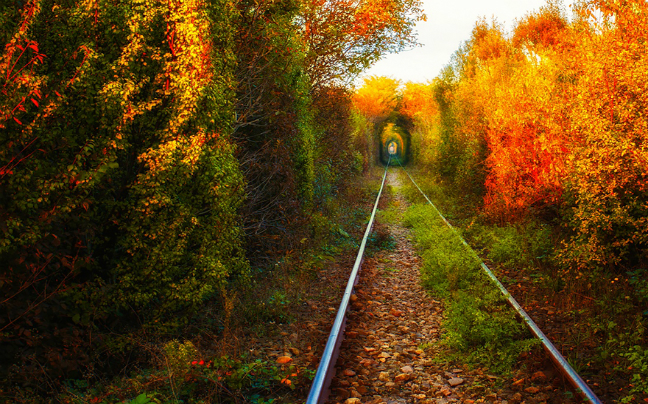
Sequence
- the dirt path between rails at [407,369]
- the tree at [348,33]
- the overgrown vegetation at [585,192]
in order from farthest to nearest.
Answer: the tree at [348,33], the overgrown vegetation at [585,192], the dirt path between rails at [407,369]

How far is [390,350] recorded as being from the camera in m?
4.78

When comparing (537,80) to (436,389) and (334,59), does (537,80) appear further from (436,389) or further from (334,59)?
(436,389)

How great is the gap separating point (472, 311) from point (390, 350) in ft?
4.40

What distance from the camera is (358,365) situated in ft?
14.4

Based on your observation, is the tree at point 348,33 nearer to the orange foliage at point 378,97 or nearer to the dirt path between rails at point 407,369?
the dirt path between rails at point 407,369

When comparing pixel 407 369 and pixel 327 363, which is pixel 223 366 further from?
pixel 407 369

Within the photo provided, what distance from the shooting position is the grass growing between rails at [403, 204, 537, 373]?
451cm

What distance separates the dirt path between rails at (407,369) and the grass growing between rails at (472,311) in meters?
0.23

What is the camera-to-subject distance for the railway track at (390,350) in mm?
3830

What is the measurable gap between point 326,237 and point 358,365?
609 centimetres

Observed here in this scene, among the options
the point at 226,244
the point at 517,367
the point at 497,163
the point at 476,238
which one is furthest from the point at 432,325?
the point at 497,163

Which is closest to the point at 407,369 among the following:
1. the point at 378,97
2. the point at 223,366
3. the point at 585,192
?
the point at 223,366

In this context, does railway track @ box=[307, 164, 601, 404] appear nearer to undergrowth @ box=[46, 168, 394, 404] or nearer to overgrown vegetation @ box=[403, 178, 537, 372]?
overgrown vegetation @ box=[403, 178, 537, 372]

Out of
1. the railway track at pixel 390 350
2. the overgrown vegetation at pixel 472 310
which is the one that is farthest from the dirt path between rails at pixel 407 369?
the overgrown vegetation at pixel 472 310
